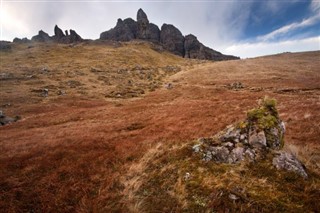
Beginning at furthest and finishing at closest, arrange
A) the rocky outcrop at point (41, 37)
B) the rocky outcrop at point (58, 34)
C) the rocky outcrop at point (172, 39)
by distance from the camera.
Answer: the rocky outcrop at point (172, 39), the rocky outcrop at point (41, 37), the rocky outcrop at point (58, 34)

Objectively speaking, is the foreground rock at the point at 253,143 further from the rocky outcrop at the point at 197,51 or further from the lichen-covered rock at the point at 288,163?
the rocky outcrop at the point at 197,51

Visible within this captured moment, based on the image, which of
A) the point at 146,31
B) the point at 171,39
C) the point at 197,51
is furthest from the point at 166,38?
the point at 197,51

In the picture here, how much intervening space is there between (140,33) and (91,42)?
5621 centimetres

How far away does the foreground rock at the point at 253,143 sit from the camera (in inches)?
294

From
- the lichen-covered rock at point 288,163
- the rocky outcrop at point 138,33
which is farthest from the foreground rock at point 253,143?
the rocky outcrop at point 138,33

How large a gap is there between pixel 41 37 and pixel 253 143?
8480 inches

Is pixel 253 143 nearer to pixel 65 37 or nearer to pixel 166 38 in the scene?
pixel 65 37

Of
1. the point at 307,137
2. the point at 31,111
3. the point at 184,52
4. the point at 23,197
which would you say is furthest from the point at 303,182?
the point at 184,52

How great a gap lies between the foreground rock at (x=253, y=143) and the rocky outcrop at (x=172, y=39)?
18352 centimetres

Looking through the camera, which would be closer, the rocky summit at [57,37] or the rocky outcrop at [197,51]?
the rocky summit at [57,37]

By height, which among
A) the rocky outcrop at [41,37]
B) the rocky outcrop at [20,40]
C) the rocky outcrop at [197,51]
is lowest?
the rocky outcrop at [197,51]

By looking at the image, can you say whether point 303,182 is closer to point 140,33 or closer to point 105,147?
point 105,147

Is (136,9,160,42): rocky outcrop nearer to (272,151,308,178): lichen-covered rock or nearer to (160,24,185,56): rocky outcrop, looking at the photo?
(160,24,185,56): rocky outcrop

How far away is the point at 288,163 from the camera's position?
702 centimetres
